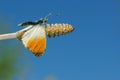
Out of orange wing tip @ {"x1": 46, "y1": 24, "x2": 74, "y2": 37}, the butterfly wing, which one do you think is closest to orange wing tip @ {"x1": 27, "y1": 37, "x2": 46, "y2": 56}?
the butterfly wing

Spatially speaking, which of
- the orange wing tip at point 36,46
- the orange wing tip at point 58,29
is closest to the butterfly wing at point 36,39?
the orange wing tip at point 36,46

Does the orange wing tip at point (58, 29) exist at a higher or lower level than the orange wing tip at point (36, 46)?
higher

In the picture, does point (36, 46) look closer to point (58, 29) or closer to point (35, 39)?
point (35, 39)

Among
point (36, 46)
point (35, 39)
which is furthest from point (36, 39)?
point (36, 46)

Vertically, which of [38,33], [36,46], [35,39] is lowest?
[36,46]

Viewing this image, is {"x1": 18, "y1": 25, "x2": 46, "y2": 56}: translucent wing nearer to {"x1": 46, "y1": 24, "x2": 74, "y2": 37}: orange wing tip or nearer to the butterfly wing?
the butterfly wing

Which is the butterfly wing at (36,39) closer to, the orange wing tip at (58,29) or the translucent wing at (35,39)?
the translucent wing at (35,39)

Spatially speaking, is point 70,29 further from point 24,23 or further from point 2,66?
point 2,66
